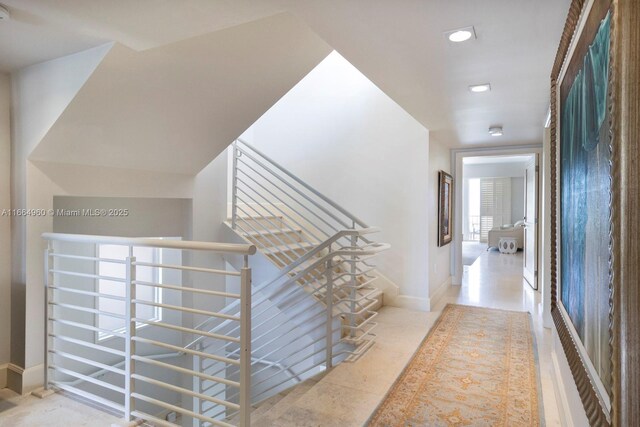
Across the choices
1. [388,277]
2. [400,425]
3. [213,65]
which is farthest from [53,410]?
[388,277]

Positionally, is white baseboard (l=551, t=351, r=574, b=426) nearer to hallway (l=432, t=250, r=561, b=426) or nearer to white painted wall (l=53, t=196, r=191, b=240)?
hallway (l=432, t=250, r=561, b=426)

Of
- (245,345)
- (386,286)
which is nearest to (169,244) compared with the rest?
(245,345)

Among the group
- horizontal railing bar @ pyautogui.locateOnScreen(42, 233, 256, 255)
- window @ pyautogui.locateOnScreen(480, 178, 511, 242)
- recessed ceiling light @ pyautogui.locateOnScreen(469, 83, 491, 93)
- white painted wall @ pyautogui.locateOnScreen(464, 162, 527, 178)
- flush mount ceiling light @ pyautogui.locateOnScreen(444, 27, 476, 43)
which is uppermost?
white painted wall @ pyautogui.locateOnScreen(464, 162, 527, 178)

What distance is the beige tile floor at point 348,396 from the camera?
6.97ft

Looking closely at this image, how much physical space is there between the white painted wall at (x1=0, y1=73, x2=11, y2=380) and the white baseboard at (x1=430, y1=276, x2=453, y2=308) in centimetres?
398

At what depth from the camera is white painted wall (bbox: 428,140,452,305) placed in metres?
4.57

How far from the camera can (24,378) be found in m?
2.40

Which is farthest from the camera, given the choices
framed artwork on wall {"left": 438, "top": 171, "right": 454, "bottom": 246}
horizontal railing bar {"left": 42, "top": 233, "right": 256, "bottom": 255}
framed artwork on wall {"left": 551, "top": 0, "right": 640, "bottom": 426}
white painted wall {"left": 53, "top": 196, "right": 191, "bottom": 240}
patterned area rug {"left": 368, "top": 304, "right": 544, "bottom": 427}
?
framed artwork on wall {"left": 438, "top": 171, "right": 454, "bottom": 246}

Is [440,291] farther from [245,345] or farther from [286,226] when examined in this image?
[245,345]

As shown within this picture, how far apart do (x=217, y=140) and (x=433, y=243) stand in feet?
9.45

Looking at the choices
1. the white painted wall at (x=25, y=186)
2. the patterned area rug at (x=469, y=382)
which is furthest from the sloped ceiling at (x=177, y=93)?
the patterned area rug at (x=469, y=382)

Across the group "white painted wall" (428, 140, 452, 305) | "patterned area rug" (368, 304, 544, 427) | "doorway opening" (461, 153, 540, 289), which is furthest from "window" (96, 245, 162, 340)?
"doorway opening" (461, 153, 540, 289)

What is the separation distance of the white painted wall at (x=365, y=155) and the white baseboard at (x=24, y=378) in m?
3.43

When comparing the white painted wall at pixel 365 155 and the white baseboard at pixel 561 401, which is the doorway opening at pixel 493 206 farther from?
the white baseboard at pixel 561 401
